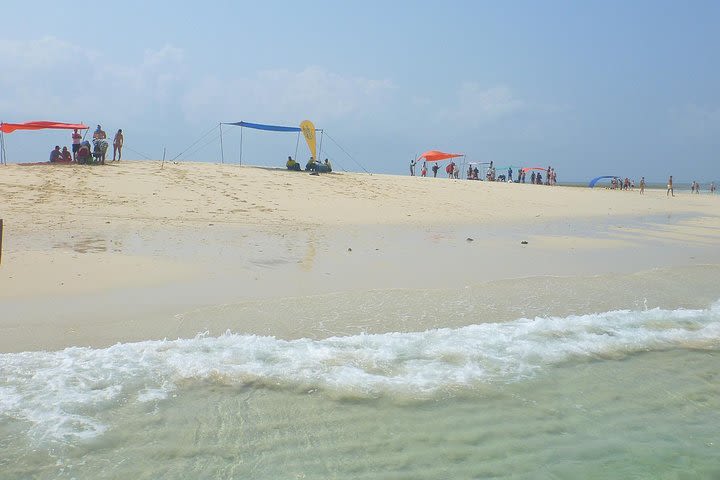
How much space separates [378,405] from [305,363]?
1.02 meters

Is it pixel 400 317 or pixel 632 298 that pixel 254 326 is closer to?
pixel 400 317

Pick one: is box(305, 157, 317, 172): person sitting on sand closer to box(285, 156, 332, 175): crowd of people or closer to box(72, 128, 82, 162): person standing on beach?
box(285, 156, 332, 175): crowd of people

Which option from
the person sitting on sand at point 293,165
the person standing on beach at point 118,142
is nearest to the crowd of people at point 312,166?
the person sitting on sand at point 293,165

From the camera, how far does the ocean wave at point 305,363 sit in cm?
452

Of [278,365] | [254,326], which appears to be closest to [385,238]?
[254,326]

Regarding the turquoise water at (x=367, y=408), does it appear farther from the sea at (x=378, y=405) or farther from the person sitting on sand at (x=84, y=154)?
the person sitting on sand at (x=84, y=154)

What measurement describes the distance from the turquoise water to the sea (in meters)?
0.02

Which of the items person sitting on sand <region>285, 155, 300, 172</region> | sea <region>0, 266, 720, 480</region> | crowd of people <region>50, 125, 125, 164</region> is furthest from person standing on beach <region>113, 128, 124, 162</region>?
sea <region>0, 266, 720, 480</region>

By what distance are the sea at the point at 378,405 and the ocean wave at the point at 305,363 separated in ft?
0.06

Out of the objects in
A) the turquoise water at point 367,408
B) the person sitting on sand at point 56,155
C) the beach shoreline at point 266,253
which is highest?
the person sitting on sand at point 56,155

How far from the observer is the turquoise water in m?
3.79

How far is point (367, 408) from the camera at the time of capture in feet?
15.1

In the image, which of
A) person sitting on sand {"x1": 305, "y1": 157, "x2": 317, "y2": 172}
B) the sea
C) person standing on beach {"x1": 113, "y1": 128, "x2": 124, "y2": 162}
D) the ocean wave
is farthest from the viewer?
person sitting on sand {"x1": 305, "y1": 157, "x2": 317, "y2": 172}

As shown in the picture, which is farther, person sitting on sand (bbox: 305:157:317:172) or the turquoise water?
person sitting on sand (bbox: 305:157:317:172)
